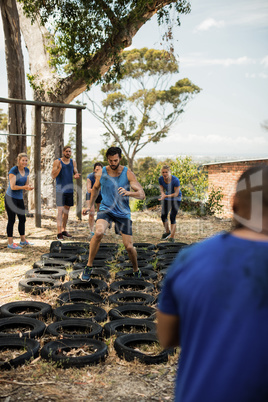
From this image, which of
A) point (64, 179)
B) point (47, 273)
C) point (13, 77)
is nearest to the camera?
point (47, 273)

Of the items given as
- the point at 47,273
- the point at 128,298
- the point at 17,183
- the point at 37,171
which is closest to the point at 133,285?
the point at 128,298

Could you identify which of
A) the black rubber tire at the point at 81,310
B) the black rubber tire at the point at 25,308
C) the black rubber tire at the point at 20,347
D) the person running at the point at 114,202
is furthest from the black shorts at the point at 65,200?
the black rubber tire at the point at 20,347

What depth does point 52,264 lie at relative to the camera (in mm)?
7711

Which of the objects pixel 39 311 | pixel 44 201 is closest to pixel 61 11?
pixel 44 201

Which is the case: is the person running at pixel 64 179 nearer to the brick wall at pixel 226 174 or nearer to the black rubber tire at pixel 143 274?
the black rubber tire at pixel 143 274

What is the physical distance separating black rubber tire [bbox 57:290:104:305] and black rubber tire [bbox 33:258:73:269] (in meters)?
1.67

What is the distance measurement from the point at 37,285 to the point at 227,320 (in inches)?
225

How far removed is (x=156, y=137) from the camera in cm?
3891

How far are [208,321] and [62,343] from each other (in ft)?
10.6

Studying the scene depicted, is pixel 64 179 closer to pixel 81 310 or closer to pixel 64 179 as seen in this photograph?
pixel 64 179

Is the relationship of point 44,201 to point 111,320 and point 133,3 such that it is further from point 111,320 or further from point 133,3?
point 111,320

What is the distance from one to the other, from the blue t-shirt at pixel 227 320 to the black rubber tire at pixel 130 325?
3433 millimetres

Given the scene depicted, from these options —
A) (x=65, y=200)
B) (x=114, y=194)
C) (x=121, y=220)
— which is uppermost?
(x=114, y=194)

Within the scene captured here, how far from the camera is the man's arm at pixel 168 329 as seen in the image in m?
1.45
